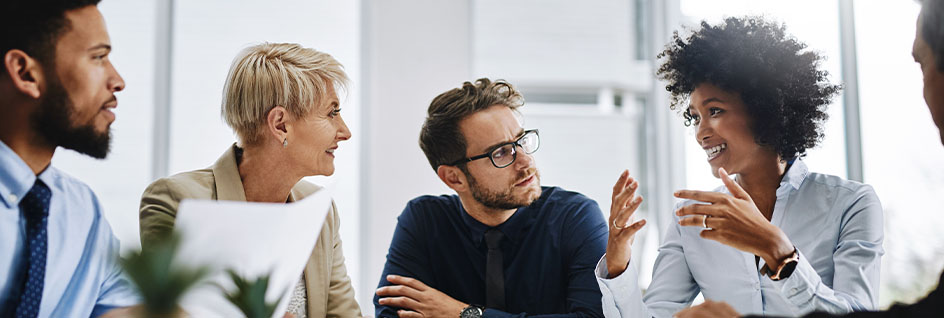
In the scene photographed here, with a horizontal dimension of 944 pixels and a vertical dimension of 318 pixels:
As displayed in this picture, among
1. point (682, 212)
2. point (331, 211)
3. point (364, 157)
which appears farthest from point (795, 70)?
point (364, 157)

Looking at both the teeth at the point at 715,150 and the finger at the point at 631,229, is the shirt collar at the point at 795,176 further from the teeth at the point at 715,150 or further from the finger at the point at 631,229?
the finger at the point at 631,229

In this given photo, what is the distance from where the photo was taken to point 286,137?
1.86 meters

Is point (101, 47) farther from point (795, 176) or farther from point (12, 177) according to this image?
point (795, 176)

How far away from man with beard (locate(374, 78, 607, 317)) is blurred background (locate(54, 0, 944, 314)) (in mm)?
789

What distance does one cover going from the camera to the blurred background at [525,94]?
2.78m

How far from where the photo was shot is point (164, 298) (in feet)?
2.28

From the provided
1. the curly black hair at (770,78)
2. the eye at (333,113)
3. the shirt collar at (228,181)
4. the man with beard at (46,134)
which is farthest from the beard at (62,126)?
the curly black hair at (770,78)

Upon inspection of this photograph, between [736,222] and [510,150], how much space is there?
0.85 metres

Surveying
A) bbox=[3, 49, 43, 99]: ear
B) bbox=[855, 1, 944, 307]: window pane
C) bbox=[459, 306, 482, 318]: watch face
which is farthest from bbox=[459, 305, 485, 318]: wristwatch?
bbox=[855, 1, 944, 307]: window pane

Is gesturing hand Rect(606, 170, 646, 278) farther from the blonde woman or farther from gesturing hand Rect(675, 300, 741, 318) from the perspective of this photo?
the blonde woman

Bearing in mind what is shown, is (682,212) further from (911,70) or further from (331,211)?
(911,70)

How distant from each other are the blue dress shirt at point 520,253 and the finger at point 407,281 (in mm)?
60

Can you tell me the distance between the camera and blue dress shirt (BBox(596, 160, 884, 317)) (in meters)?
1.44

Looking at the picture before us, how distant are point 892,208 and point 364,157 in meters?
2.28
